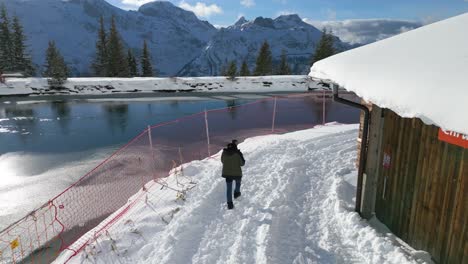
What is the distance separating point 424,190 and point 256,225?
285 centimetres

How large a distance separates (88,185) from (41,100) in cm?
1677

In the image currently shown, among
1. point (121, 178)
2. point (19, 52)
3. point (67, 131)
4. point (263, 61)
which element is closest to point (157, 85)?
point (67, 131)

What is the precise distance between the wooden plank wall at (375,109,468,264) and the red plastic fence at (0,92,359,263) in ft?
17.6

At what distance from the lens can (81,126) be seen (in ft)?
48.2

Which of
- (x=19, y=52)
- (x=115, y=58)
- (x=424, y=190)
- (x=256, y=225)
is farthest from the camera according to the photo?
(x=115, y=58)

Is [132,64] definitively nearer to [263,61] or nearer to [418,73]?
[263,61]

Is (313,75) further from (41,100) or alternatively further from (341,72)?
(41,100)

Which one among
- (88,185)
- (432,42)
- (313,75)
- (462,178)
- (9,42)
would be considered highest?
(9,42)

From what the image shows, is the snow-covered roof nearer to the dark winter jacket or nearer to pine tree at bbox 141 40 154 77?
the dark winter jacket

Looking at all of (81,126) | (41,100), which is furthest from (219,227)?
(41,100)

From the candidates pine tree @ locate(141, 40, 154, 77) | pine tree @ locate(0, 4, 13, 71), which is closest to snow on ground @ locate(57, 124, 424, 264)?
pine tree @ locate(141, 40, 154, 77)

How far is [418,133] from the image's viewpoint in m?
4.73

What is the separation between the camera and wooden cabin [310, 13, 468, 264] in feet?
11.2

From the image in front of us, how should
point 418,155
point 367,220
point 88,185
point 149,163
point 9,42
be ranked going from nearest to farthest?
1. point 418,155
2. point 367,220
3. point 88,185
4. point 149,163
5. point 9,42
